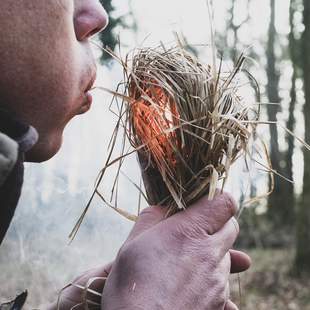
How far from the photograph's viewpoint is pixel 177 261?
4.00ft

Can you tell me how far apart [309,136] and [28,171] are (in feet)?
18.7

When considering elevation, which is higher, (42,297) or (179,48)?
(179,48)

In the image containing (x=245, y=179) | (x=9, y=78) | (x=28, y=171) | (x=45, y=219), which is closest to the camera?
(x=9, y=78)

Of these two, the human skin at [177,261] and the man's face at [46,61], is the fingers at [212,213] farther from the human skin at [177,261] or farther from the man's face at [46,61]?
the man's face at [46,61]

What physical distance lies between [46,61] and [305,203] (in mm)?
8058

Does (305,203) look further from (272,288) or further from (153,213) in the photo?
(153,213)

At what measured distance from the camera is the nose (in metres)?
1.36

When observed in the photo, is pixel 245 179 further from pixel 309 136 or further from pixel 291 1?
pixel 291 1

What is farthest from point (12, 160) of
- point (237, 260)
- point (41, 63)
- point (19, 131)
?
point (237, 260)

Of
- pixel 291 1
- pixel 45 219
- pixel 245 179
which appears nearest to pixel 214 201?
pixel 245 179

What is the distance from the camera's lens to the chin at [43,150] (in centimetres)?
135

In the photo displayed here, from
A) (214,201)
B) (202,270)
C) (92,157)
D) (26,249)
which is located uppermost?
(214,201)

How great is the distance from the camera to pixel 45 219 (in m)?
3.20

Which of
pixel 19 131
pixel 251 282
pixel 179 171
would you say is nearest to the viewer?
pixel 19 131
